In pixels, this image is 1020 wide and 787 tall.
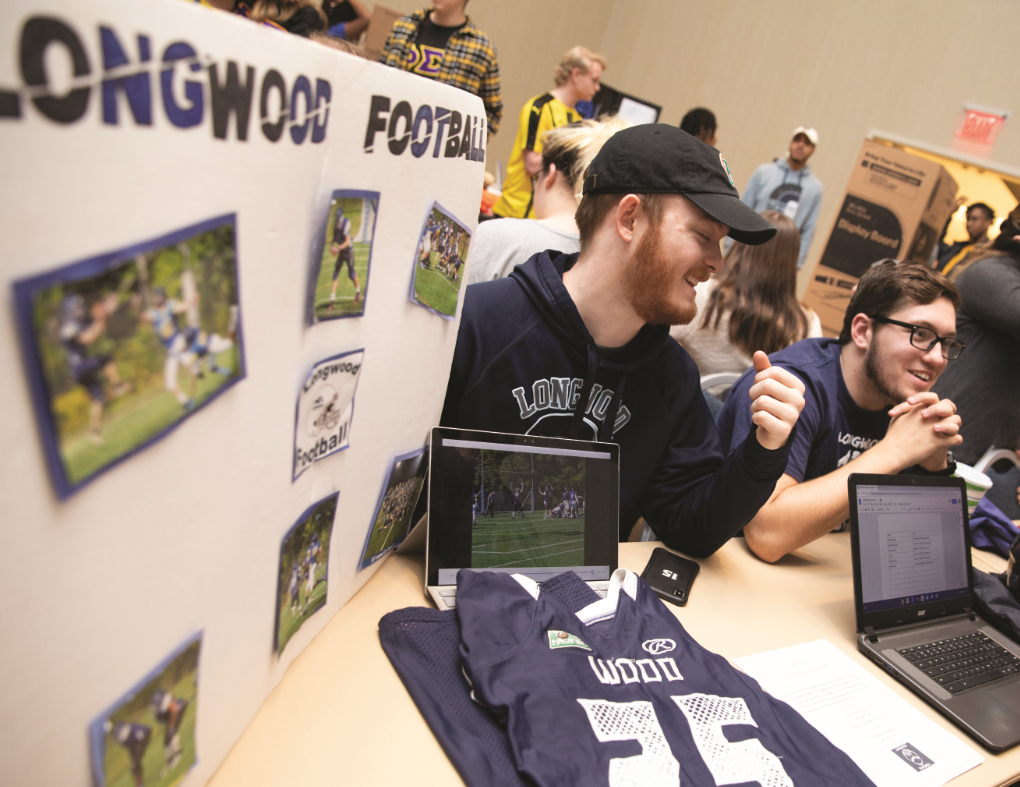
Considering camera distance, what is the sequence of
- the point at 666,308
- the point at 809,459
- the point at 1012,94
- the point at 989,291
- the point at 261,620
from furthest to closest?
the point at 1012,94 → the point at 989,291 → the point at 809,459 → the point at 666,308 → the point at 261,620

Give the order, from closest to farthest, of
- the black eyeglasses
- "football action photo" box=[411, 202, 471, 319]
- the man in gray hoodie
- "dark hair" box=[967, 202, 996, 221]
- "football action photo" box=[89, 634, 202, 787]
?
"football action photo" box=[89, 634, 202, 787] < "football action photo" box=[411, 202, 471, 319] < the black eyeglasses < the man in gray hoodie < "dark hair" box=[967, 202, 996, 221]

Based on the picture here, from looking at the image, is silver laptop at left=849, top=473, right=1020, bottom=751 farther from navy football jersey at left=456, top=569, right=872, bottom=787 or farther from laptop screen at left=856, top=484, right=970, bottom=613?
navy football jersey at left=456, top=569, right=872, bottom=787

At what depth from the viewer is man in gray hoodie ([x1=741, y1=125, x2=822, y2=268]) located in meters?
5.12

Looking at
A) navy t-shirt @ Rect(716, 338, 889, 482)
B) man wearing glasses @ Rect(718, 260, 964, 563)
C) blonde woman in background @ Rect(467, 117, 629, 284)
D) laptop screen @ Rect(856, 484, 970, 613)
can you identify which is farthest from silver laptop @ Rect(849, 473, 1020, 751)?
blonde woman in background @ Rect(467, 117, 629, 284)

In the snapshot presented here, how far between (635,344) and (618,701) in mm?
710

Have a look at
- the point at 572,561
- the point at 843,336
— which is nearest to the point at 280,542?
the point at 572,561

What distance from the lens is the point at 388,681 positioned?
2.71ft

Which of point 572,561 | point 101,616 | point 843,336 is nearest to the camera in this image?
point 101,616

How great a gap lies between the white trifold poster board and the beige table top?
4 cm

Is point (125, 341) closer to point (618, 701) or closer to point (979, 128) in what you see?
point (618, 701)

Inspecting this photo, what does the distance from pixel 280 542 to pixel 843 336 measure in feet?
5.18

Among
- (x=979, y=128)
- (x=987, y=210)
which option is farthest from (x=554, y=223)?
(x=979, y=128)

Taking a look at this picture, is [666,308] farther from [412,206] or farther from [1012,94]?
[1012,94]

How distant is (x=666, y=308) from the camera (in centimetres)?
125
